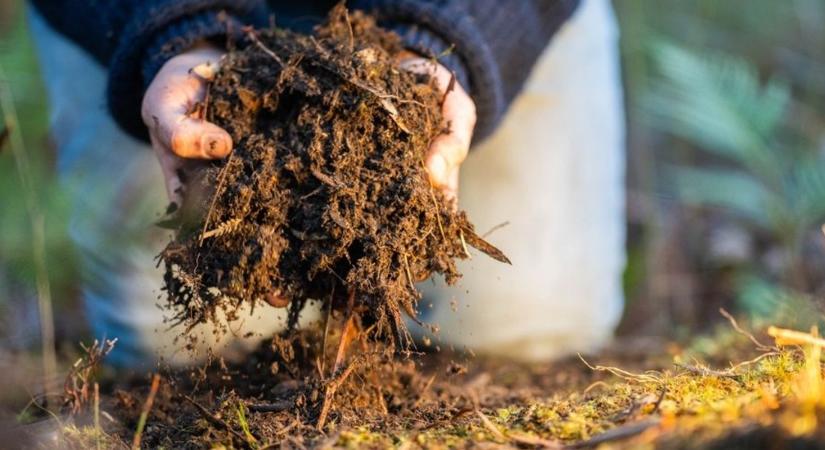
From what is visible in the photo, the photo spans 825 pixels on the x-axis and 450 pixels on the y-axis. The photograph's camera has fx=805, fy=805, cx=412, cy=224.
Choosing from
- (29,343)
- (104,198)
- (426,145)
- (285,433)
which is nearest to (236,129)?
(426,145)

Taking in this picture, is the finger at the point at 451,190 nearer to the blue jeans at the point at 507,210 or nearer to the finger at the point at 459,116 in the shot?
the finger at the point at 459,116

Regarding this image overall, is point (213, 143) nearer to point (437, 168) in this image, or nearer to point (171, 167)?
point (171, 167)

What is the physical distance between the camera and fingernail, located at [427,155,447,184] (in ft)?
5.74

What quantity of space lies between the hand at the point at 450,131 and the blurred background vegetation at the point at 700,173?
156 centimetres

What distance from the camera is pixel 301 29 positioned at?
2.69 meters

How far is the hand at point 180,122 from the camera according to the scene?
172 centimetres

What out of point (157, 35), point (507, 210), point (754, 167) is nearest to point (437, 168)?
point (157, 35)

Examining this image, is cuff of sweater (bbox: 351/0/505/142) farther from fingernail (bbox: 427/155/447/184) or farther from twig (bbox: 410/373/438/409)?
twig (bbox: 410/373/438/409)

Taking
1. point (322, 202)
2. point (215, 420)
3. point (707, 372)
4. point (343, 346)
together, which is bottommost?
point (215, 420)

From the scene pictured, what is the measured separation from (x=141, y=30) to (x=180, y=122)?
53 cm

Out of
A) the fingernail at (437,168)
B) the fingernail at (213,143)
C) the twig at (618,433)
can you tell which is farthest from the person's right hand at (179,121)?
the twig at (618,433)

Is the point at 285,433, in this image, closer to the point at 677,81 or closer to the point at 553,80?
the point at 553,80

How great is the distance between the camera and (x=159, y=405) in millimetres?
1981

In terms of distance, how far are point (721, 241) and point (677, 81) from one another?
1.07 meters
